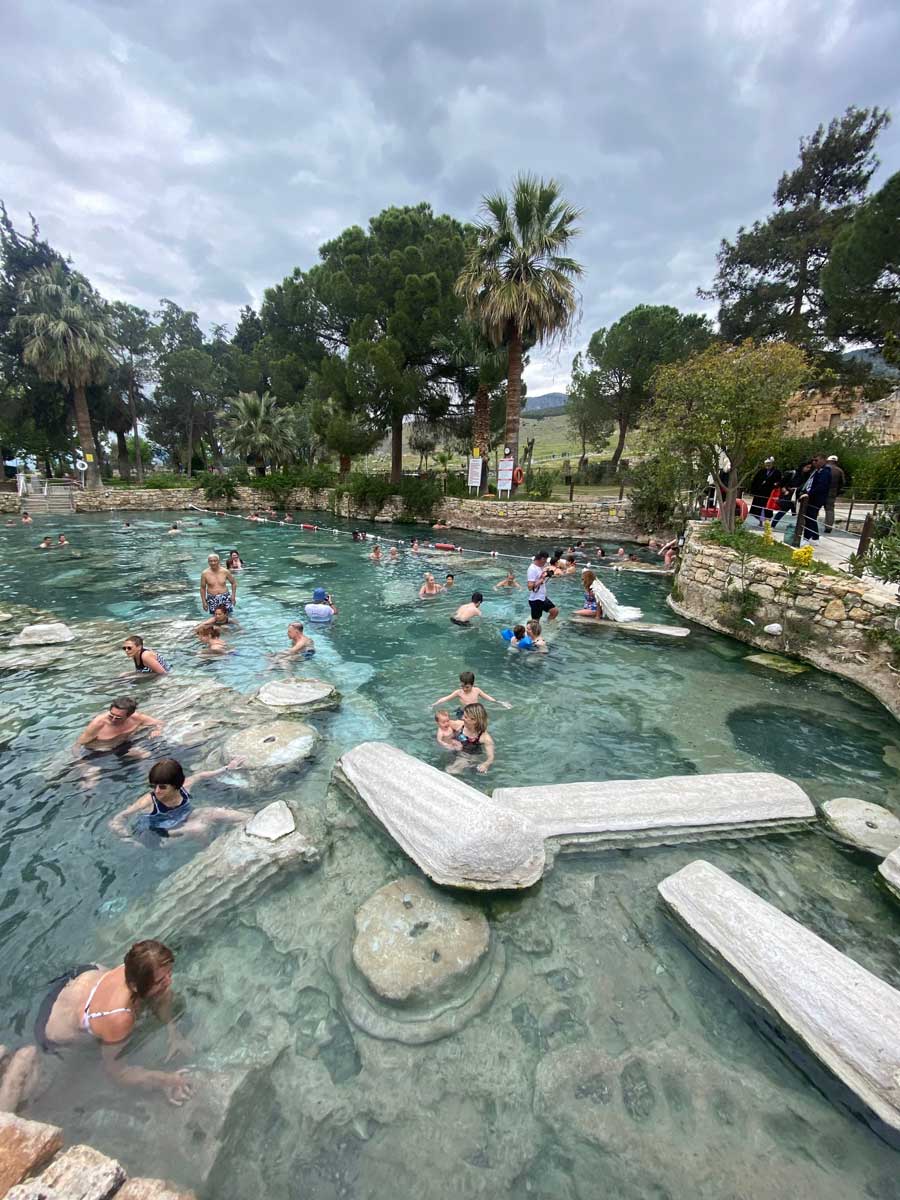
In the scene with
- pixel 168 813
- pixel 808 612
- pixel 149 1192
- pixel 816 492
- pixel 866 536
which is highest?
pixel 816 492

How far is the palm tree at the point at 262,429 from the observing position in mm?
40906

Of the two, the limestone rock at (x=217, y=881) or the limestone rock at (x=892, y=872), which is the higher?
the limestone rock at (x=892, y=872)

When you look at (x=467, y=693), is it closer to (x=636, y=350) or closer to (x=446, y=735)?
(x=446, y=735)

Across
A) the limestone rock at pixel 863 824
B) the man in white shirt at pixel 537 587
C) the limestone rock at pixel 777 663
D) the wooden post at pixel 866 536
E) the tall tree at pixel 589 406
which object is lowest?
the limestone rock at pixel 863 824

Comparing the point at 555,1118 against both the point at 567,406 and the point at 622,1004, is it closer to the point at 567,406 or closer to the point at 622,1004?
the point at 622,1004

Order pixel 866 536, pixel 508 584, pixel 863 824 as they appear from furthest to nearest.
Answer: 1. pixel 508 584
2. pixel 866 536
3. pixel 863 824

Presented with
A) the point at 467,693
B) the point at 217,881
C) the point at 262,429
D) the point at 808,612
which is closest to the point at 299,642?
the point at 467,693

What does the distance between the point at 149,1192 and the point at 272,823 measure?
282 cm

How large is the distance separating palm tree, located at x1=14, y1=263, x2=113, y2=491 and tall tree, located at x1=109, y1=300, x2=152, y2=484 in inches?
310

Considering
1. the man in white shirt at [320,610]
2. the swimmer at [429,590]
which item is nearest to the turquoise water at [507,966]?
the man in white shirt at [320,610]

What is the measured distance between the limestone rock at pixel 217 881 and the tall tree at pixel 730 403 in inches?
575

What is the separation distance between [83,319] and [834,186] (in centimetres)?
4922

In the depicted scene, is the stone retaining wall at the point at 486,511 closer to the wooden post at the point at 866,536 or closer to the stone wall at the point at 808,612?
the stone wall at the point at 808,612

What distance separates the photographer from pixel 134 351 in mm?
47625
